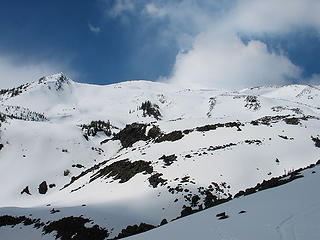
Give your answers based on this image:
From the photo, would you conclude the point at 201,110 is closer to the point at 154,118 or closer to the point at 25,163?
the point at 154,118

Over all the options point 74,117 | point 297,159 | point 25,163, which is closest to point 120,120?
point 74,117

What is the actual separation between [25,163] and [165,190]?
47361mm

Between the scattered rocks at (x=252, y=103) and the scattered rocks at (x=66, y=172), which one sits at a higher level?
the scattered rocks at (x=252, y=103)

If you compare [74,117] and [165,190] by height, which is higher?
[74,117]

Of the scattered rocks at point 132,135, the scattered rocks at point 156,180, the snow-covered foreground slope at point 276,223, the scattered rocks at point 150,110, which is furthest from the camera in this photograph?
the scattered rocks at point 150,110

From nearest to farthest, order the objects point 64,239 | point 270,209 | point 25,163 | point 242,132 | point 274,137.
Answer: point 270,209 → point 64,239 → point 274,137 → point 242,132 → point 25,163

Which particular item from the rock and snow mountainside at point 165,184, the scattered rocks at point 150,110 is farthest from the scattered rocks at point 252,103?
the rock and snow mountainside at point 165,184

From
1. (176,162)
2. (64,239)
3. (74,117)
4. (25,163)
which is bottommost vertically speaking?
(64,239)

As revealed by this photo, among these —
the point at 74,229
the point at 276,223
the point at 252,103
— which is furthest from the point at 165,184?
Answer: the point at 252,103

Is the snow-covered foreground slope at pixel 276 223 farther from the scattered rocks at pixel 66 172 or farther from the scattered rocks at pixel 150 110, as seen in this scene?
the scattered rocks at pixel 150 110

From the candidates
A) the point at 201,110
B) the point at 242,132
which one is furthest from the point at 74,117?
the point at 242,132

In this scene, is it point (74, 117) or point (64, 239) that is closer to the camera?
point (64, 239)

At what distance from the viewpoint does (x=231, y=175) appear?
22547mm

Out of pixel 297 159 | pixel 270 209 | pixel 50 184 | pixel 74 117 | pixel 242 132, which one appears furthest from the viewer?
pixel 74 117
